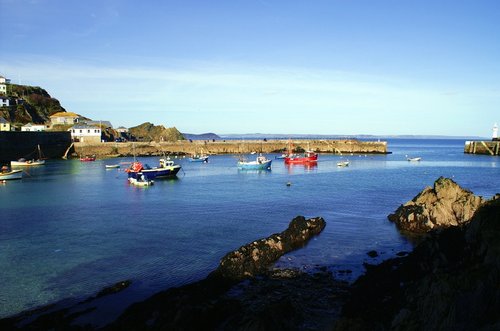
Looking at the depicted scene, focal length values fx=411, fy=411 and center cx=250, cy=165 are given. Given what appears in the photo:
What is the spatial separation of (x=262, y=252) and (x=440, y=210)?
13118mm

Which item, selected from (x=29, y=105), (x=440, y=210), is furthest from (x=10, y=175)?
(x=29, y=105)

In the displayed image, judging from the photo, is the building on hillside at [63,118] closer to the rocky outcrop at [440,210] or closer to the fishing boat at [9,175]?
the fishing boat at [9,175]

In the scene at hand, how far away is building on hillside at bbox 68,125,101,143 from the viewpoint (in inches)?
3903

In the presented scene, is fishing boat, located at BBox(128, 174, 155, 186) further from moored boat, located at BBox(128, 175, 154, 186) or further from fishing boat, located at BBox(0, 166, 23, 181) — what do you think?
fishing boat, located at BBox(0, 166, 23, 181)

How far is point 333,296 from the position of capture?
15336 mm

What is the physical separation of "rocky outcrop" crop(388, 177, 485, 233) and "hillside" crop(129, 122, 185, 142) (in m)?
110

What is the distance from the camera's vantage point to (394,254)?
70.3 feet

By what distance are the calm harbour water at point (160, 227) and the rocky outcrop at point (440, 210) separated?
1.41m

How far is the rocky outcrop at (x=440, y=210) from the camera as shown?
998 inches

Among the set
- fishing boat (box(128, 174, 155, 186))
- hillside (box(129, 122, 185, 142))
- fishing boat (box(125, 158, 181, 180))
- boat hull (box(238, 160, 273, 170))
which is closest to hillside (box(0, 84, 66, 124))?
A: hillside (box(129, 122, 185, 142))

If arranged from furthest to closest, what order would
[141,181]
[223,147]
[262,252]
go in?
[223,147]
[141,181]
[262,252]

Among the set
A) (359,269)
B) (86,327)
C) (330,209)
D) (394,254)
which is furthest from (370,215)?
(86,327)

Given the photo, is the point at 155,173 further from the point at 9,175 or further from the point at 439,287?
the point at 439,287

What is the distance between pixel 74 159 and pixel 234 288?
83944 mm
